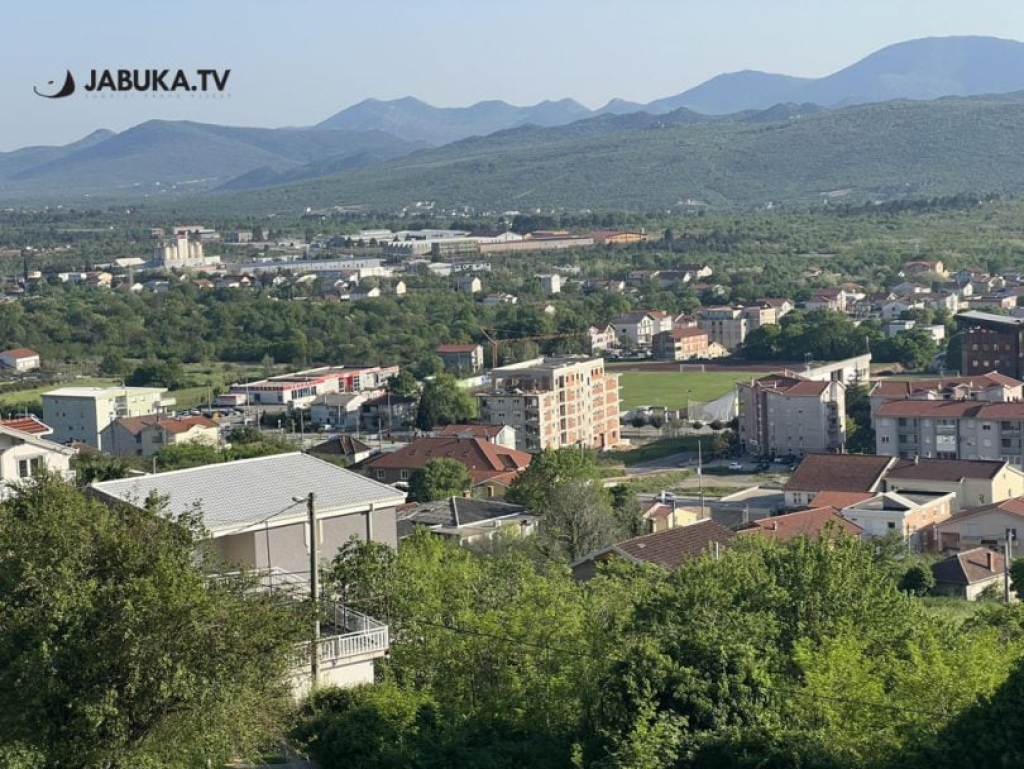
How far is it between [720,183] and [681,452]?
98076 mm

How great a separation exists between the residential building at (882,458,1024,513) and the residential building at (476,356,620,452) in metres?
8.48

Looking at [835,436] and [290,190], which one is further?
[290,190]

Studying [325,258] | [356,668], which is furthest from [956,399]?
[325,258]

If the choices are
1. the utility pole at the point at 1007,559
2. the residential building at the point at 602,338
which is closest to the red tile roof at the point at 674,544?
the utility pole at the point at 1007,559

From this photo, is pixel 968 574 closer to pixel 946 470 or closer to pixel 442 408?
pixel 946 470

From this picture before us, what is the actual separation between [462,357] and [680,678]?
34.5 m

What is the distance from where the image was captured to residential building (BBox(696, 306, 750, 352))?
48.2 m

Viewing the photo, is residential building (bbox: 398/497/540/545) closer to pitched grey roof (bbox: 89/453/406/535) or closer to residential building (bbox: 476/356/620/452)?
pitched grey roof (bbox: 89/453/406/535)

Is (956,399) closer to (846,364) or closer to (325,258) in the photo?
(846,364)

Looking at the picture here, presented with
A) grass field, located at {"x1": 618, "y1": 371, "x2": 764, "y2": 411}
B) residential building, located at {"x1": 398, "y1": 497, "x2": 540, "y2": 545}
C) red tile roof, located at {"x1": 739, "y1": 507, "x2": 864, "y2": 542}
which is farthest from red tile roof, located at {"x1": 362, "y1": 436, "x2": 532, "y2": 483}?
grass field, located at {"x1": 618, "y1": 371, "x2": 764, "y2": 411}

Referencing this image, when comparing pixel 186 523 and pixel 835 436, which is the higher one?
pixel 186 523

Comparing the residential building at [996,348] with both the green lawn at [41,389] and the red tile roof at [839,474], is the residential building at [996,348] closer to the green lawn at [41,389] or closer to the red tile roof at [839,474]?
the red tile roof at [839,474]

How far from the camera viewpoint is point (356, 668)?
8.06m

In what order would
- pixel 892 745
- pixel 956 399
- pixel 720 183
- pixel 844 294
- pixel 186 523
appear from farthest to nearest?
pixel 720 183
pixel 844 294
pixel 956 399
pixel 186 523
pixel 892 745
